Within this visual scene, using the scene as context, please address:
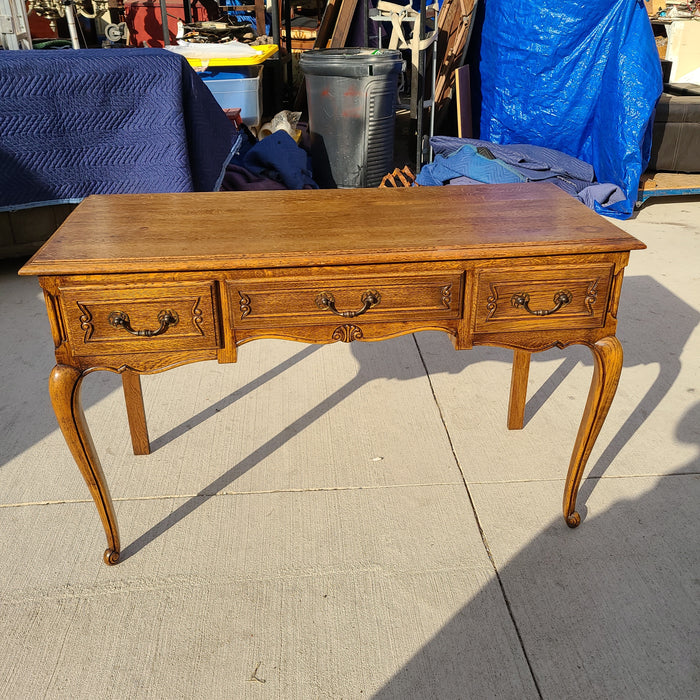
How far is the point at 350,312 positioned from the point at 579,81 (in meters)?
4.40

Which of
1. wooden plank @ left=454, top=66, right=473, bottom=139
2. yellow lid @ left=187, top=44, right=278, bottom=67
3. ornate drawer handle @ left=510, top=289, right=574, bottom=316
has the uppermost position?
yellow lid @ left=187, top=44, right=278, bottom=67

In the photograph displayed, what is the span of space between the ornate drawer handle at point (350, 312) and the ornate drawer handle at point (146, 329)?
0.36 meters

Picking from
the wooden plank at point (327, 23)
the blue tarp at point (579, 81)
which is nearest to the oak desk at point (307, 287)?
the blue tarp at point (579, 81)

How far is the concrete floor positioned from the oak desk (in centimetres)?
28

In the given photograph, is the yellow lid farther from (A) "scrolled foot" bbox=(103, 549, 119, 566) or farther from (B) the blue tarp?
(A) "scrolled foot" bbox=(103, 549, 119, 566)

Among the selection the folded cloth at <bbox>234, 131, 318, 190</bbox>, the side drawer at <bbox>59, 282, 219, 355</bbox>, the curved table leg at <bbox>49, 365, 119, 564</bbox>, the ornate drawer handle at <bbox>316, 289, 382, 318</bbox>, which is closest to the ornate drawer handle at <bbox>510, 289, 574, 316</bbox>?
the ornate drawer handle at <bbox>316, 289, 382, 318</bbox>

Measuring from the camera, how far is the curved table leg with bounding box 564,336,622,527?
1.85 meters

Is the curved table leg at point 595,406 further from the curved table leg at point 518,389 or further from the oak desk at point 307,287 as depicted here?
the curved table leg at point 518,389

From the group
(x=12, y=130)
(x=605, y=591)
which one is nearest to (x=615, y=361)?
(x=605, y=591)

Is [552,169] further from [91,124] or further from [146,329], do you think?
[146,329]

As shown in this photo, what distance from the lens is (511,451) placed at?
2.44 meters

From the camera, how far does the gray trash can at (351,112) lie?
195 inches

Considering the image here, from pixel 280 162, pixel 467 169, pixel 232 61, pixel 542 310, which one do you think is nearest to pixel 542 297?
pixel 542 310

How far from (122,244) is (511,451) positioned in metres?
1.50
